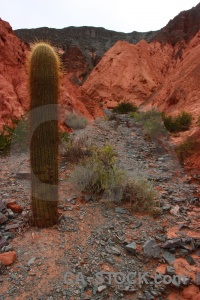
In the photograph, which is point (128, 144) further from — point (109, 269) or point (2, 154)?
point (109, 269)

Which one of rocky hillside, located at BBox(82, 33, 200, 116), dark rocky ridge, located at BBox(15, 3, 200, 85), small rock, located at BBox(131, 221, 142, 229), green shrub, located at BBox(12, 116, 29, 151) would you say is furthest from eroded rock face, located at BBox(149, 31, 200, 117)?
dark rocky ridge, located at BBox(15, 3, 200, 85)

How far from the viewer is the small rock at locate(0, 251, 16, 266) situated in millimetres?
2479

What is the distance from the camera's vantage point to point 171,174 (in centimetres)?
525

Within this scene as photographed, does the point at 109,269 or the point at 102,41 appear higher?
the point at 102,41

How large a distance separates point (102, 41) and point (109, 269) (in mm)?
40793

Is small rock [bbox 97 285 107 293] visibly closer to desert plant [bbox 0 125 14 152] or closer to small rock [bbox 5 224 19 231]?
small rock [bbox 5 224 19 231]

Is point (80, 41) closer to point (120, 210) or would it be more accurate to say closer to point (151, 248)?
point (120, 210)

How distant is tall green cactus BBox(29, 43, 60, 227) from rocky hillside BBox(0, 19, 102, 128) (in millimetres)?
4575

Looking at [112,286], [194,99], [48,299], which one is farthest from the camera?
[194,99]

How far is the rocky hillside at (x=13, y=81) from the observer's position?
26.1ft

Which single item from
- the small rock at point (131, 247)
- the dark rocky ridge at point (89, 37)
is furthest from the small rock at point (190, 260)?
the dark rocky ridge at point (89, 37)

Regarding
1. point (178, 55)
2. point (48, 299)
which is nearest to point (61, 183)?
point (48, 299)

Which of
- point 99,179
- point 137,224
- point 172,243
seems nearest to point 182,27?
point 99,179

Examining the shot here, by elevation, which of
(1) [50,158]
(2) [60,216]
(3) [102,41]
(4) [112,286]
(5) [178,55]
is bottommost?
(4) [112,286]
